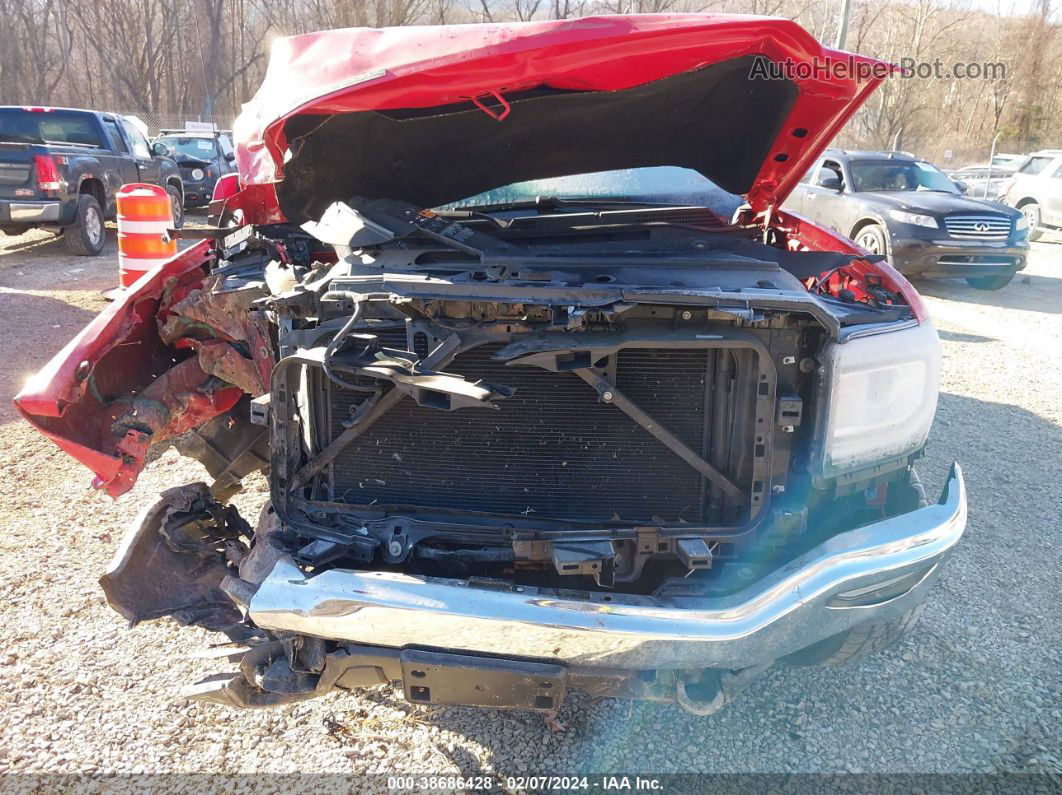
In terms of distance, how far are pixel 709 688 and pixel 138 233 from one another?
728 cm

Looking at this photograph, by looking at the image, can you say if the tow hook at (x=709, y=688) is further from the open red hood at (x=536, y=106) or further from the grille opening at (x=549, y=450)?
the open red hood at (x=536, y=106)

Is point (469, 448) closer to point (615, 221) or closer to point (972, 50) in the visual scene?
point (615, 221)

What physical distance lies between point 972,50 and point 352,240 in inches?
1734

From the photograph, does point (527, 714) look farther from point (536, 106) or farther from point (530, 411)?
point (536, 106)

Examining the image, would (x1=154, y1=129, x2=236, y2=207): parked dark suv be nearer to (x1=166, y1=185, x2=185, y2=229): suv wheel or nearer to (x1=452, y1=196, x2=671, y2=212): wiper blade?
(x1=166, y1=185, x2=185, y2=229): suv wheel

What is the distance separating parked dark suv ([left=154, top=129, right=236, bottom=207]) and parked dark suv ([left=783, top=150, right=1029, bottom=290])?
462 inches

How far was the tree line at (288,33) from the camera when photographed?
32688 millimetres

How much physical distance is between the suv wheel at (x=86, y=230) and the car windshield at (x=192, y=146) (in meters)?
6.72

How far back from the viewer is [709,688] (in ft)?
6.57

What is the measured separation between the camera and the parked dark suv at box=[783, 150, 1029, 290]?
9289 mm

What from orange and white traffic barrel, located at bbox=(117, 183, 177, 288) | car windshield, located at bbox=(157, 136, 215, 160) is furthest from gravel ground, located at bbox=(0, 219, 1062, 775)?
car windshield, located at bbox=(157, 136, 215, 160)

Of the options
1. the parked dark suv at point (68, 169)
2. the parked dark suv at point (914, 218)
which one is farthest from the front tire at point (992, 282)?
the parked dark suv at point (68, 169)

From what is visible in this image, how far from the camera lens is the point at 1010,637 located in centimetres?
293

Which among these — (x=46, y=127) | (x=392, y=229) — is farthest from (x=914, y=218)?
(x=46, y=127)
